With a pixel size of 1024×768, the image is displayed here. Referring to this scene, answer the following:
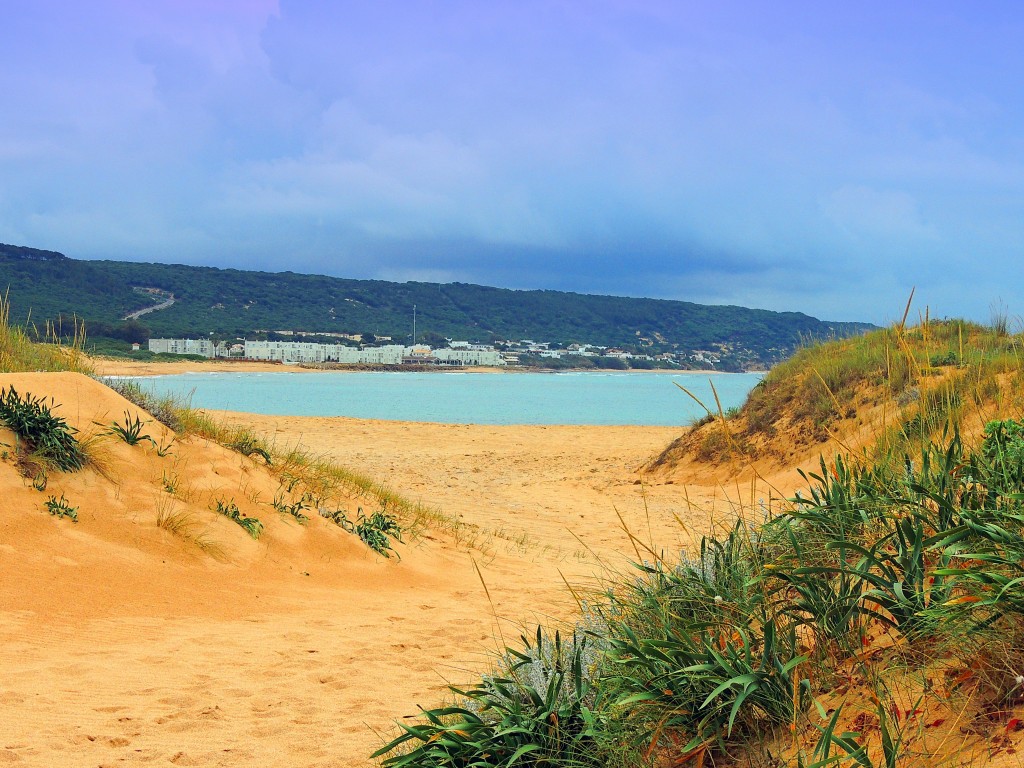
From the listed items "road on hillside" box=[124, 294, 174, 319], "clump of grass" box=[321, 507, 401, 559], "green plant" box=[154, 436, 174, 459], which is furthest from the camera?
"road on hillside" box=[124, 294, 174, 319]

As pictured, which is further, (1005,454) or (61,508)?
(61,508)

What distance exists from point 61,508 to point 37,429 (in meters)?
0.86

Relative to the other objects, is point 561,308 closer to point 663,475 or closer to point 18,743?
point 663,475

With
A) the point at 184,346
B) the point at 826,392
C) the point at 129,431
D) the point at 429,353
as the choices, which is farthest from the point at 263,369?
the point at 129,431

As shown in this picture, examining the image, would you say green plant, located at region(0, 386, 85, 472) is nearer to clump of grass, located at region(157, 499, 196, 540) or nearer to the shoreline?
clump of grass, located at region(157, 499, 196, 540)

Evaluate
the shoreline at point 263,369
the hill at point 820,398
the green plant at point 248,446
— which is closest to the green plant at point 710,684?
the green plant at point 248,446

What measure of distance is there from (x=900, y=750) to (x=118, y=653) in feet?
14.8

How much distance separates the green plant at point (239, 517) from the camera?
7.80 m

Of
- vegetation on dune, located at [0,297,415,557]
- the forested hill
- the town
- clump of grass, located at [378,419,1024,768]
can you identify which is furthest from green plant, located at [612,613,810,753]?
the forested hill

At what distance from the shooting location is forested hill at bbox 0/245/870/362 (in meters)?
107

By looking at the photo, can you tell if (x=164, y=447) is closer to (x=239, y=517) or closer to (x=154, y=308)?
(x=239, y=517)

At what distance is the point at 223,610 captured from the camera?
638 centimetres

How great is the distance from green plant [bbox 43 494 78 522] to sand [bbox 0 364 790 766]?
0.05m

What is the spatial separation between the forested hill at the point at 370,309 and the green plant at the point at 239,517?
97003mm
